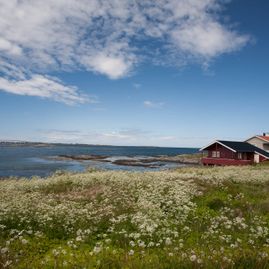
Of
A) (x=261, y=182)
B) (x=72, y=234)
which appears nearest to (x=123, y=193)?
(x=72, y=234)

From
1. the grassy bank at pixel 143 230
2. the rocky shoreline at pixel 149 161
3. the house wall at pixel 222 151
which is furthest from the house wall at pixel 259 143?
the grassy bank at pixel 143 230

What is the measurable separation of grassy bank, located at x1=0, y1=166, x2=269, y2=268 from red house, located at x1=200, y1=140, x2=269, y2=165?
123ft

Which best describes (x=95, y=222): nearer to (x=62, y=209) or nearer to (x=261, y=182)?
(x=62, y=209)

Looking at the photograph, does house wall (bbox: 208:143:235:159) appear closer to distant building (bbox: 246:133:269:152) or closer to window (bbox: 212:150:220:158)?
window (bbox: 212:150:220:158)

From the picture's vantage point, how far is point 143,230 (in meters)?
9.15

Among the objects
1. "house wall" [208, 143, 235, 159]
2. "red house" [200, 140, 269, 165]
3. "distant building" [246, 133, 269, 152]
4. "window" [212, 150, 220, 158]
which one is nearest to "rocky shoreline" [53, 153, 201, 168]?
"distant building" [246, 133, 269, 152]

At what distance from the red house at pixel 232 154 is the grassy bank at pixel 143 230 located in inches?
1471

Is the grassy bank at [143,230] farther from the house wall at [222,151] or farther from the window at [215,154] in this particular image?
the window at [215,154]

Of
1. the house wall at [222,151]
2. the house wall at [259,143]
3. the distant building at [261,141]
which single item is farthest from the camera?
the house wall at [259,143]

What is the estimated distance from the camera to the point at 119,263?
7.12m

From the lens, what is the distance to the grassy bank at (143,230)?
732 centimetres

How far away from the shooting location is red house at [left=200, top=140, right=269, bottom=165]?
57728 mm

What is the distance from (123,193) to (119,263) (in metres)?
9.13

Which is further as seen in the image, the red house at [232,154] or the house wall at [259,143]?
the house wall at [259,143]
